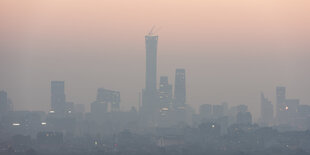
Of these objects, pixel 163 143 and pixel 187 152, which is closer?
pixel 187 152

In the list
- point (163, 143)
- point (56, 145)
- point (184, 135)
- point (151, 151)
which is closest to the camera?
point (151, 151)

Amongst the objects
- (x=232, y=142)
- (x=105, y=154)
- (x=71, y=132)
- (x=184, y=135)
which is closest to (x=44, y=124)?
(x=71, y=132)

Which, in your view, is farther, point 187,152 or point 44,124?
point 44,124

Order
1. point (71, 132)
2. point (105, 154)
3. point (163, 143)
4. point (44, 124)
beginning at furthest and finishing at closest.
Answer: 1. point (44, 124)
2. point (71, 132)
3. point (163, 143)
4. point (105, 154)

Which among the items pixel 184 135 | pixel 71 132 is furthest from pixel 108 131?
pixel 184 135

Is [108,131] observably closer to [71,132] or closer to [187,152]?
[71,132]

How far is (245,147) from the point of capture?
142000mm

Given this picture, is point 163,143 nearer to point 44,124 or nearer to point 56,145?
point 56,145

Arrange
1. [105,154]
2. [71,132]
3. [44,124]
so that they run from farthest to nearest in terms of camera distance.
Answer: [44,124]
[71,132]
[105,154]

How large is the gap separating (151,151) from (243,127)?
1770 inches

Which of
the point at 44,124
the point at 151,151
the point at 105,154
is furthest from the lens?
the point at 44,124

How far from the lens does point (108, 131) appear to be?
190 m

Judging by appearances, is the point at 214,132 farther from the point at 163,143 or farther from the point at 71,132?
the point at 71,132

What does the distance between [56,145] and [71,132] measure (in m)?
40.3
